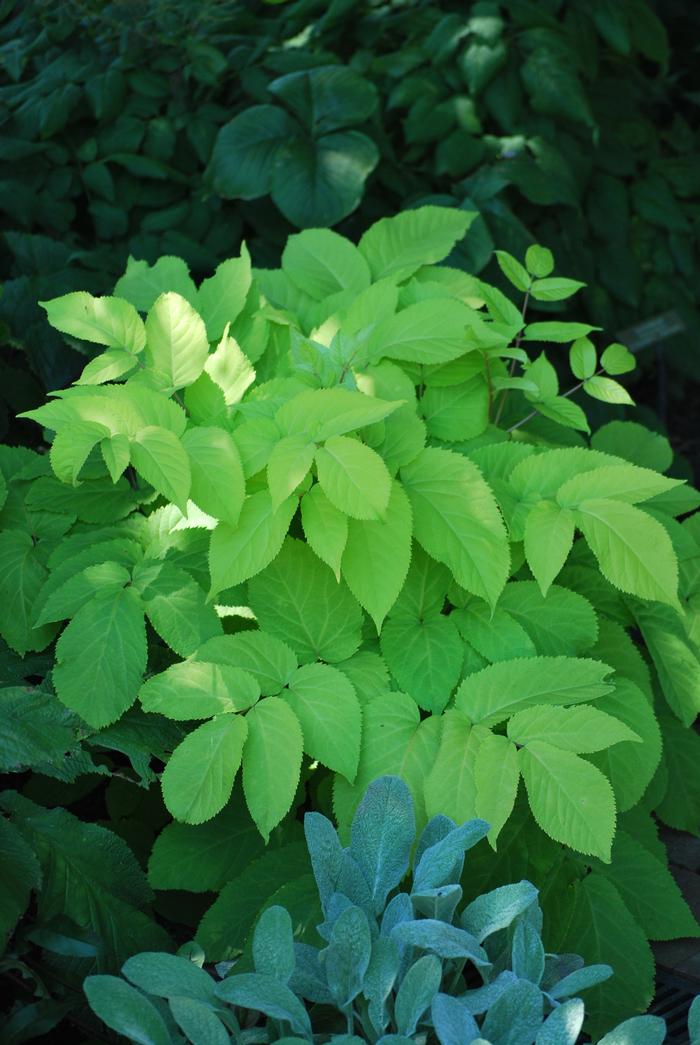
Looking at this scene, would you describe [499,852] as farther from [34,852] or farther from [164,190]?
[164,190]

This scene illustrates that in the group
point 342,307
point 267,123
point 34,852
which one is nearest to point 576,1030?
point 34,852

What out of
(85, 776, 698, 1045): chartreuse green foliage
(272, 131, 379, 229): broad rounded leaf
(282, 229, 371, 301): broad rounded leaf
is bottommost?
(85, 776, 698, 1045): chartreuse green foliage

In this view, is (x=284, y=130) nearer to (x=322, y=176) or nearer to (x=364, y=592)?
(x=322, y=176)

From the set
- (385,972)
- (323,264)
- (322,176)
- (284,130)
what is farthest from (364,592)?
(284,130)

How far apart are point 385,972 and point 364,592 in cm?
51

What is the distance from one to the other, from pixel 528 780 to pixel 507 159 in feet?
6.52

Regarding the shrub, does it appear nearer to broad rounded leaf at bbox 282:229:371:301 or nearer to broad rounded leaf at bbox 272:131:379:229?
broad rounded leaf at bbox 272:131:379:229

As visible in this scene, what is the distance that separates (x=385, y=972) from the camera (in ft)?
4.27

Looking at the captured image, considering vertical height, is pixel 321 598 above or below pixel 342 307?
Answer: below

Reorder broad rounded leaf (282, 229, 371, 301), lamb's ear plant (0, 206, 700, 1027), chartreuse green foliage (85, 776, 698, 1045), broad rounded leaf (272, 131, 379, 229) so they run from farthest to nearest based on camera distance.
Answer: broad rounded leaf (272, 131, 379, 229) < broad rounded leaf (282, 229, 371, 301) < lamb's ear plant (0, 206, 700, 1027) < chartreuse green foliage (85, 776, 698, 1045)

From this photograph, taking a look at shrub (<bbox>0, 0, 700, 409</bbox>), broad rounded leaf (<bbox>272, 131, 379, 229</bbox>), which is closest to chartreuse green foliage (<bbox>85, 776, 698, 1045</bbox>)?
shrub (<bbox>0, 0, 700, 409</bbox>)

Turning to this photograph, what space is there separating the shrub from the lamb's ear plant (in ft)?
2.40

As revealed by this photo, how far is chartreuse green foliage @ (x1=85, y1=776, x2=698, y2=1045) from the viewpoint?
4.12 ft

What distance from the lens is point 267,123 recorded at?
2.82 meters
